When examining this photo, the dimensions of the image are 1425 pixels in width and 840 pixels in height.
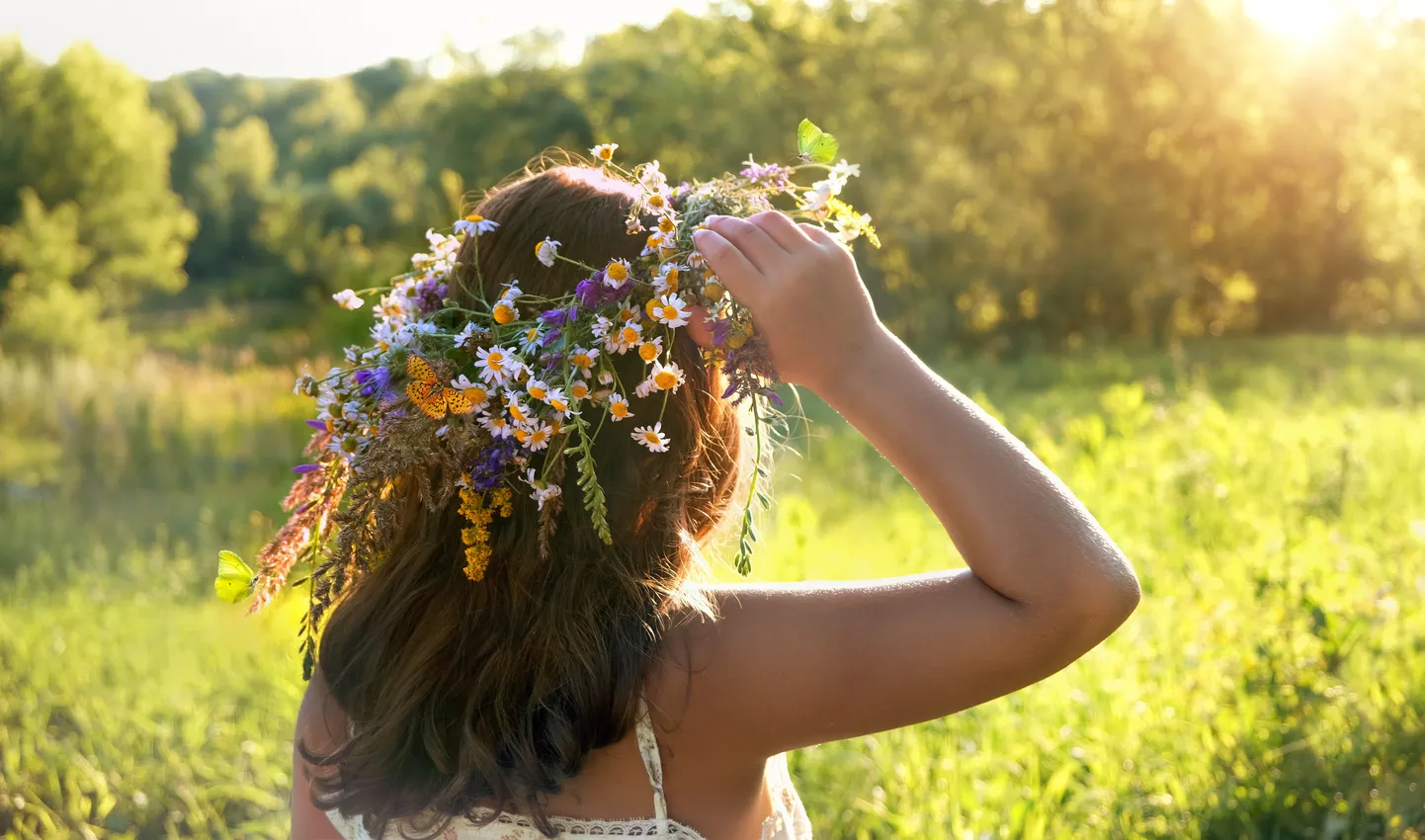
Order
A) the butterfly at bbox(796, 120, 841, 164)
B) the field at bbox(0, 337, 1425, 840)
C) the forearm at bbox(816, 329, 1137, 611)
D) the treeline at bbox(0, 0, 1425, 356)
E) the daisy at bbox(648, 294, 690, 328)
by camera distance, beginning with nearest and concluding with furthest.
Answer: the forearm at bbox(816, 329, 1137, 611) < the daisy at bbox(648, 294, 690, 328) < the butterfly at bbox(796, 120, 841, 164) < the field at bbox(0, 337, 1425, 840) < the treeline at bbox(0, 0, 1425, 356)

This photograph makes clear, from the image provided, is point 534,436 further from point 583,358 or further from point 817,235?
point 817,235

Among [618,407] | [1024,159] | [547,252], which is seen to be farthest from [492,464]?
[1024,159]

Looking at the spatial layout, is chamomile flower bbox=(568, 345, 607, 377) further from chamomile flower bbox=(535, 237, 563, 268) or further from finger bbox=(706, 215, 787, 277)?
finger bbox=(706, 215, 787, 277)

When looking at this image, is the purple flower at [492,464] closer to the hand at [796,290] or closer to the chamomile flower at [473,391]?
the chamomile flower at [473,391]

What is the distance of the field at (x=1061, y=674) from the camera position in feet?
9.09

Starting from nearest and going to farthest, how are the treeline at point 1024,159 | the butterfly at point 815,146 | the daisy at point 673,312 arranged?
the daisy at point 673,312, the butterfly at point 815,146, the treeline at point 1024,159

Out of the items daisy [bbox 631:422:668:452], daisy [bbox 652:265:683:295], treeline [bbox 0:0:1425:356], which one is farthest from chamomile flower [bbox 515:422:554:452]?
treeline [bbox 0:0:1425:356]

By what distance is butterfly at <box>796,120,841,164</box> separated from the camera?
1504 millimetres

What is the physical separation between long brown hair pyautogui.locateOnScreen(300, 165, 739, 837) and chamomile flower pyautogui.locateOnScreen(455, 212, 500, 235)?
0.08 ft

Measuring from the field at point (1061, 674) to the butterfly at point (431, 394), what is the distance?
0.44 metres

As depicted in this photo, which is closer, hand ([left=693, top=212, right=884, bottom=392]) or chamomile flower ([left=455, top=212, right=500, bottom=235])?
hand ([left=693, top=212, right=884, bottom=392])

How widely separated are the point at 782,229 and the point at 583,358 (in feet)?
0.99

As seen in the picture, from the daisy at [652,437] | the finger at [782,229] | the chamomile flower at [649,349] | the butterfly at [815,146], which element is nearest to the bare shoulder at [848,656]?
the daisy at [652,437]

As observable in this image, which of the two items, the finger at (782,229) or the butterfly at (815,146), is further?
the butterfly at (815,146)
